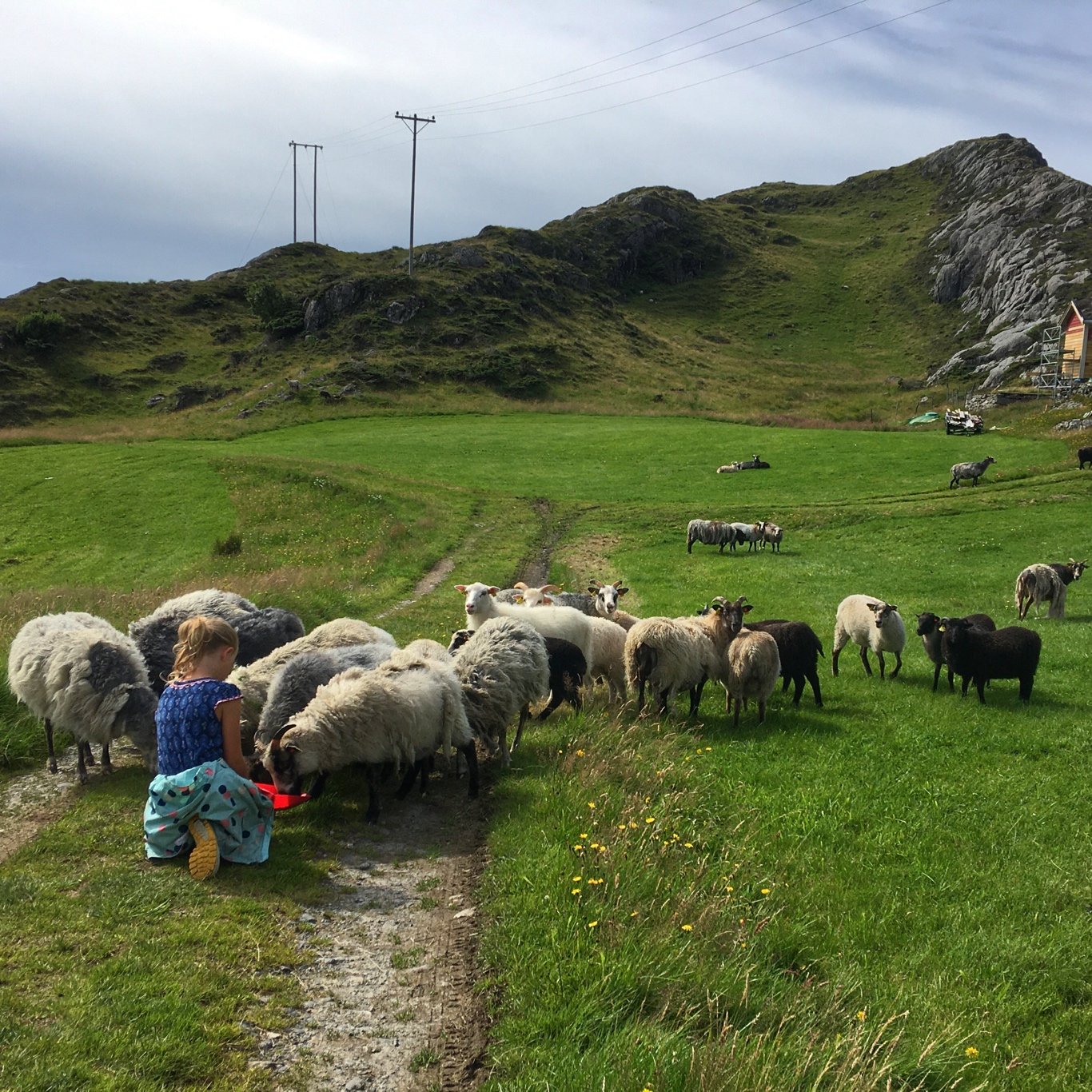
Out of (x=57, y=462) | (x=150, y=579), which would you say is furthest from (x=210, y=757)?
(x=57, y=462)

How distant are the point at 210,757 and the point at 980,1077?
19.9 ft

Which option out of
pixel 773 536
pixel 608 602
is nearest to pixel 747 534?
pixel 773 536

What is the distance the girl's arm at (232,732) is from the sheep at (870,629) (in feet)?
37.0

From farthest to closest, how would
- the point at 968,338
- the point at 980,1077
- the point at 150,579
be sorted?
the point at 968,338 < the point at 150,579 < the point at 980,1077

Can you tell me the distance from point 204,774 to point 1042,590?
19.2 m

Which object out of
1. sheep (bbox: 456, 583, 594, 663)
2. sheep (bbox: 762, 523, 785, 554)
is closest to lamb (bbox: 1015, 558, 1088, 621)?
sheep (bbox: 762, 523, 785, 554)

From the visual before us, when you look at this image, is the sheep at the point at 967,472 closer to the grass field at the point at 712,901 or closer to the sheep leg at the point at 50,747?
the grass field at the point at 712,901

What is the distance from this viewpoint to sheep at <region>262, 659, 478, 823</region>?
25.6 ft

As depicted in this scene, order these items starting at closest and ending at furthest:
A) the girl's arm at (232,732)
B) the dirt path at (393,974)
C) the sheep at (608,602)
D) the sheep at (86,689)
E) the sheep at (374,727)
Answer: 1. the dirt path at (393,974)
2. the girl's arm at (232,732)
3. the sheep at (374,727)
4. the sheep at (86,689)
5. the sheep at (608,602)

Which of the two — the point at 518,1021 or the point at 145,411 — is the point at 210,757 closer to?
the point at 518,1021

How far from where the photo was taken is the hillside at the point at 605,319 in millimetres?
72750

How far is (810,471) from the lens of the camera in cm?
4150

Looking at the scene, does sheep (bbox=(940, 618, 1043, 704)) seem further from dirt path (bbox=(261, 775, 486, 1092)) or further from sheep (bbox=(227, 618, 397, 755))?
sheep (bbox=(227, 618, 397, 755))

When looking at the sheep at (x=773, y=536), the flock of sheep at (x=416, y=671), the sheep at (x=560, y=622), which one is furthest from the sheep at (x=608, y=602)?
the sheep at (x=773, y=536)
